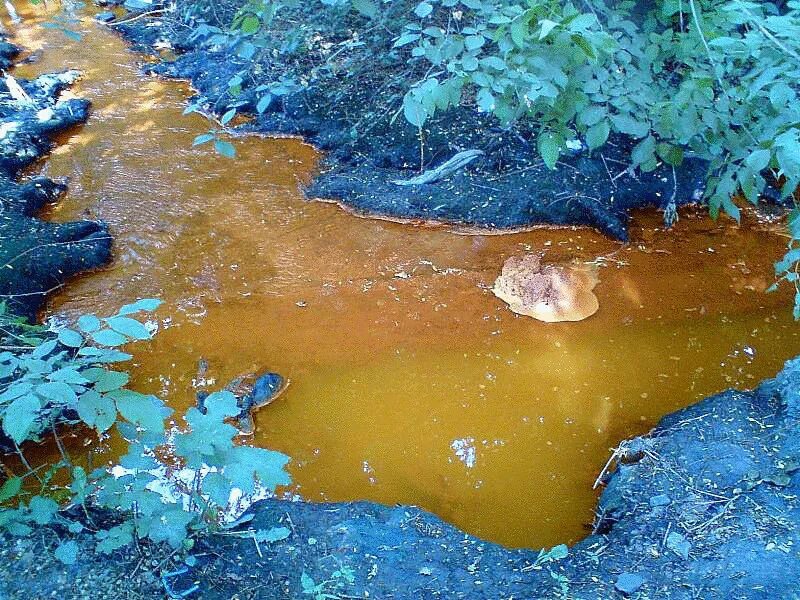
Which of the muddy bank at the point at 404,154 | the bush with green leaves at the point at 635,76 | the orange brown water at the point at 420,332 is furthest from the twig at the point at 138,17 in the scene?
the bush with green leaves at the point at 635,76

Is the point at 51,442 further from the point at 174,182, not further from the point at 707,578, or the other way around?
the point at 707,578

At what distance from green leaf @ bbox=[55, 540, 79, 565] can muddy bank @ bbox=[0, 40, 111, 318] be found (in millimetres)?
2049

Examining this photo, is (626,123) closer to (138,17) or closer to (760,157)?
(760,157)

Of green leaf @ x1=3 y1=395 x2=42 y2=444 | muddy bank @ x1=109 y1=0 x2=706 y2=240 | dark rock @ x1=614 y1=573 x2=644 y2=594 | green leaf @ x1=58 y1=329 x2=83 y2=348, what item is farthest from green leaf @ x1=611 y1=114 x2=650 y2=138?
green leaf @ x1=3 y1=395 x2=42 y2=444

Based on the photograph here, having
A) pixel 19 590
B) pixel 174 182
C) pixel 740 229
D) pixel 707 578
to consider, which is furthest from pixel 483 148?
pixel 19 590

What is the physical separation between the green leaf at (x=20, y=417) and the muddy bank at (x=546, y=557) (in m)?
0.68

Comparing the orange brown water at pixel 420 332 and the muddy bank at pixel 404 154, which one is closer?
the orange brown water at pixel 420 332

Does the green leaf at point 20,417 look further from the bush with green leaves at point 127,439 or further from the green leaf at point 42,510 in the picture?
the green leaf at point 42,510

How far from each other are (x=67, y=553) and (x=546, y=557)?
1.62 m

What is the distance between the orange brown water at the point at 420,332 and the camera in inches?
108

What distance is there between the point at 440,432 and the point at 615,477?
818 mm

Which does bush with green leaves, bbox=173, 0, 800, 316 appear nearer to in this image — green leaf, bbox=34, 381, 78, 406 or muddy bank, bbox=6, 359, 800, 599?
muddy bank, bbox=6, 359, 800, 599

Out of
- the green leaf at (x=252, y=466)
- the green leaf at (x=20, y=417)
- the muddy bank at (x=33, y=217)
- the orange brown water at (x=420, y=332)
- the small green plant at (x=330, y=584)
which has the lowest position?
the orange brown water at (x=420, y=332)

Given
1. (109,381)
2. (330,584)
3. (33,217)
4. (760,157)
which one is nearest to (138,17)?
Answer: (33,217)
